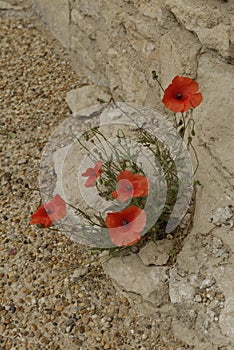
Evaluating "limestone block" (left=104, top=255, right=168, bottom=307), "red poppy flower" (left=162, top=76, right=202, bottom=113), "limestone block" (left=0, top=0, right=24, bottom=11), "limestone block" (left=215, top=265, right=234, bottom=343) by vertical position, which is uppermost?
"red poppy flower" (left=162, top=76, right=202, bottom=113)

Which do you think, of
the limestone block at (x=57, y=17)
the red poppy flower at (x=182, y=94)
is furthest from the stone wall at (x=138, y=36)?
the red poppy flower at (x=182, y=94)

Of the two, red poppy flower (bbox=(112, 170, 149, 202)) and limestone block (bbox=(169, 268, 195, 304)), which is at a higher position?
red poppy flower (bbox=(112, 170, 149, 202))

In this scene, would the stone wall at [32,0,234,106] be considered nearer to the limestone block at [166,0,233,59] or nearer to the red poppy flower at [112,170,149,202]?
the limestone block at [166,0,233,59]

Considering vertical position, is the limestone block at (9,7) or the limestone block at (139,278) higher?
the limestone block at (9,7)

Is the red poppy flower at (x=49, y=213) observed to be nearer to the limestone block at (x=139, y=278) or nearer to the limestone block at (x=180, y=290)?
the limestone block at (x=139, y=278)

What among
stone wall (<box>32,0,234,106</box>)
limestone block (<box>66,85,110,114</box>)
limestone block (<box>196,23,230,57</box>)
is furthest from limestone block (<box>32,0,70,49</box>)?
limestone block (<box>196,23,230,57</box>)

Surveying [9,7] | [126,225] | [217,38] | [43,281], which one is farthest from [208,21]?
[9,7]

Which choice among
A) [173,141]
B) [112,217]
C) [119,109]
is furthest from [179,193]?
[119,109]
